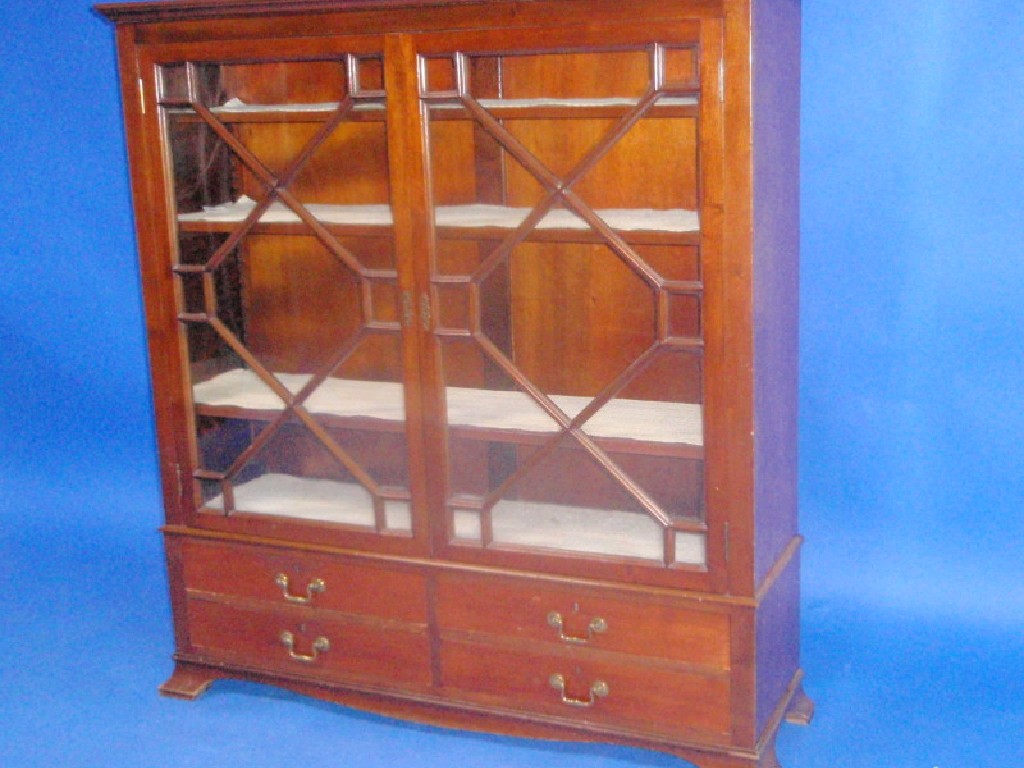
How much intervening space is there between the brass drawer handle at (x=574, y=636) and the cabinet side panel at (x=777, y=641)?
25 cm

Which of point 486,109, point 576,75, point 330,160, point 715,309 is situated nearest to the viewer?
point 715,309

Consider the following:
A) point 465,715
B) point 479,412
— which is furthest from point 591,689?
point 479,412

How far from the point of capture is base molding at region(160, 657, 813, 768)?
6.64 ft

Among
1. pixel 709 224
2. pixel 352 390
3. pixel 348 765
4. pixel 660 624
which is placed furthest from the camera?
pixel 352 390

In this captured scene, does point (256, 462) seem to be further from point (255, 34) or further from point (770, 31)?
point (770, 31)

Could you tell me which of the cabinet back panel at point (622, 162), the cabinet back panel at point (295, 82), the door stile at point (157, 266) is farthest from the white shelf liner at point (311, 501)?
the cabinet back panel at point (295, 82)

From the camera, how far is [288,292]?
2.38 metres

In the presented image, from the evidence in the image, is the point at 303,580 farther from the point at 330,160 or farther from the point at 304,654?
the point at 330,160

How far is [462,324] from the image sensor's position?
2.09m

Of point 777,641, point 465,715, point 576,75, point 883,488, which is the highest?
point 576,75

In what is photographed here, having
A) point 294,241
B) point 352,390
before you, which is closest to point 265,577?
point 352,390

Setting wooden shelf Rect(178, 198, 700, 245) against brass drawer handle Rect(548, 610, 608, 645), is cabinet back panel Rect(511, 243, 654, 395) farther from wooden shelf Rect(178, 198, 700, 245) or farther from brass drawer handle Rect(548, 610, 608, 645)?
brass drawer handle Rect(548, 610, 608, 645)

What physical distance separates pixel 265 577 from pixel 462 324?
0.63 meters

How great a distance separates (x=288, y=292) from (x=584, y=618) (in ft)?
2.76
